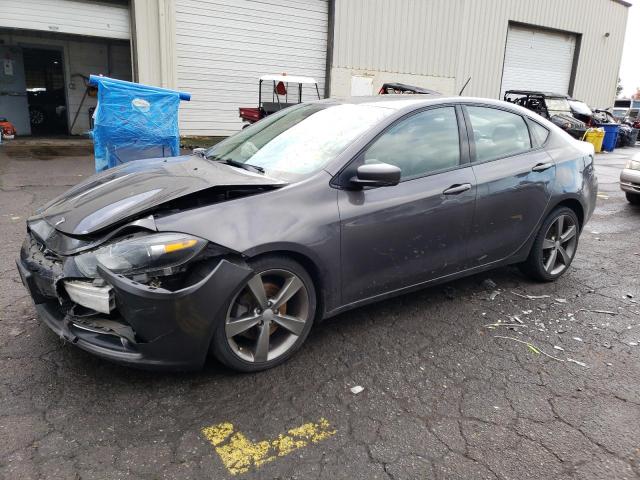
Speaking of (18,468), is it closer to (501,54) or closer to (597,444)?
(597,444)

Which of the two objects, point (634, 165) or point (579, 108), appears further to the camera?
point (579, 108)

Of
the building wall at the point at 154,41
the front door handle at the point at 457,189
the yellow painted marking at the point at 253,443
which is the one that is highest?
the building wall at the point at 154,41

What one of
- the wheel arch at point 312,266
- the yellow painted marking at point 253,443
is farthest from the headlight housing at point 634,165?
the yellow painted marking at point 253,443

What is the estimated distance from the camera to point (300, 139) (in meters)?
3.52

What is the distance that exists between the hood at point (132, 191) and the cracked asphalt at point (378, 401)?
786 millimetres

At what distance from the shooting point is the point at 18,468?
2.15 metres

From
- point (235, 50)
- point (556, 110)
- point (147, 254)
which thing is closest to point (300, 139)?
point (147, 254)

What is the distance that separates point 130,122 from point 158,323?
4656mm

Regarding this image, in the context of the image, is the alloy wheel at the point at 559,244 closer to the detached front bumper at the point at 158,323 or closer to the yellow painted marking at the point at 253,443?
the yellow painted marking at the point at 253,443

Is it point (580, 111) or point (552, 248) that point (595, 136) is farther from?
point (552, 248)

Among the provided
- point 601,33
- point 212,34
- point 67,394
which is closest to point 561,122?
point 212,34

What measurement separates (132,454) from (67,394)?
629mm

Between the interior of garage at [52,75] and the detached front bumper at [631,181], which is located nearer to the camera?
the detached front bumper at [631,181]

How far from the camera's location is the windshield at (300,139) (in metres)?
3.26
